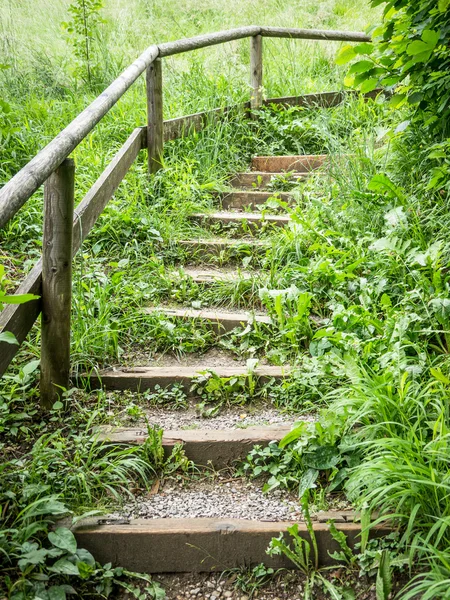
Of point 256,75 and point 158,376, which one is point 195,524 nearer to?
point 158,376

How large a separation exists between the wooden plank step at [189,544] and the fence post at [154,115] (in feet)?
10.3

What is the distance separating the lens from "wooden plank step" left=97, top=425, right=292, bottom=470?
8.75 feet

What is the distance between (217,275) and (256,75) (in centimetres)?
319

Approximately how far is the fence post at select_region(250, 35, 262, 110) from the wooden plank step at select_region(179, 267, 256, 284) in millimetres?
2814

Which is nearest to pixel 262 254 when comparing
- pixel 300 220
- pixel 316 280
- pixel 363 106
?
pixel 300 220

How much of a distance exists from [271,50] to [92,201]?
5289mm

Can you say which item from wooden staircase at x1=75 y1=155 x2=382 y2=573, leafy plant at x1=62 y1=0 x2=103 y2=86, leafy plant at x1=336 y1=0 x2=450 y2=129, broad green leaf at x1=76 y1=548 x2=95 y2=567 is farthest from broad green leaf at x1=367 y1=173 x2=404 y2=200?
leafy plant at x1=62 y1=0 x2=103 y2=86

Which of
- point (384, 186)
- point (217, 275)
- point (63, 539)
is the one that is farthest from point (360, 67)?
point (63, 539)

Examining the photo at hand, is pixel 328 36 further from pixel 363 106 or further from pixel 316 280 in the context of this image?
pixel 316 280

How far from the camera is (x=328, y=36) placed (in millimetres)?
6902

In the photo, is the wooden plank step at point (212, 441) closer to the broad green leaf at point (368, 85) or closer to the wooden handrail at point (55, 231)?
the wooden handrail at point (55, 231)

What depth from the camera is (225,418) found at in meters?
2.93

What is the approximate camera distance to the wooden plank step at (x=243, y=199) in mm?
5004

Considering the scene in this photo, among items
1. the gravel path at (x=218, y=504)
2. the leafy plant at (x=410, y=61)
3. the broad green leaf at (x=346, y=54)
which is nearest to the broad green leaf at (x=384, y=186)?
the leafy plant at (x=410, y=61)
